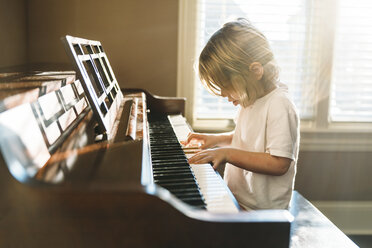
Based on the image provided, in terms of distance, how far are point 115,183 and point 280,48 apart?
2.30 meters

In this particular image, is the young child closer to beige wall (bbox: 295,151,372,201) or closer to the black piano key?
the black piano key

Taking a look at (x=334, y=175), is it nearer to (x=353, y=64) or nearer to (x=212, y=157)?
(x=353, y=64)

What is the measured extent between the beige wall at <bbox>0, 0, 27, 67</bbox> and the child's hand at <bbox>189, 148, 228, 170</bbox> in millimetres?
1367

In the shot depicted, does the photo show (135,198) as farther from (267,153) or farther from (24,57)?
(24,57)

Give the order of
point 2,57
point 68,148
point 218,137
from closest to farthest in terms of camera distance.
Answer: point 68,148 → point 218,137 → point 2,57

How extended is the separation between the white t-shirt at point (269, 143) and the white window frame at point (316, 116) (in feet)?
3.43

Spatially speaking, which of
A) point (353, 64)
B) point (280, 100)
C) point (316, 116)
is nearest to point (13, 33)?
point (280, 100)

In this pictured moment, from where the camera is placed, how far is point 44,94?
1.08 meters

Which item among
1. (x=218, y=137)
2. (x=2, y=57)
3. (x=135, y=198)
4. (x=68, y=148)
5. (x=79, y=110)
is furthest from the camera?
(x=2, y=57)

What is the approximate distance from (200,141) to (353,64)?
1698 mm

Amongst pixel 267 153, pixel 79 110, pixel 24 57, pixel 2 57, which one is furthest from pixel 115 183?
pixel 24 57

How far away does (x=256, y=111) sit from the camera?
64.3 inches

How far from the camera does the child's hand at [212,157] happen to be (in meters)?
1.35

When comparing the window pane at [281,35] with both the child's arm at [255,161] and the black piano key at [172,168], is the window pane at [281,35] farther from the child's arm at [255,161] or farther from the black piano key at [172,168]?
the child's arm at [255,161]
